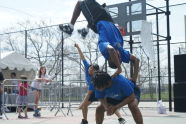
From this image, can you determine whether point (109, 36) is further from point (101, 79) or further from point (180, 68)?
point (180, 68)

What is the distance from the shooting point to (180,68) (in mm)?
11609

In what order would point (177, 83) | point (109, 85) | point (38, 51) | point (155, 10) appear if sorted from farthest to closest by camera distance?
point (38, 51), point (155, 10), point (177, 83), point (109, 85)

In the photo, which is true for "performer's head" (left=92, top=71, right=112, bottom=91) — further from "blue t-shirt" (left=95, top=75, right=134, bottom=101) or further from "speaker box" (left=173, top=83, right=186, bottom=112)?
"speaker box" (left=173, top=83, right=186, bottom=112)

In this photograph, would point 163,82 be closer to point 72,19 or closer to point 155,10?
point 155,10

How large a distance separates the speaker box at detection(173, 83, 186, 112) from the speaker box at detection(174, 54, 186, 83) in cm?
16

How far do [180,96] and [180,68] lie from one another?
2.83ft

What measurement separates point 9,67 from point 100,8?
10.8 metres

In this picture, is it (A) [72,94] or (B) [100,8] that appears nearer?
(B) [100,8]

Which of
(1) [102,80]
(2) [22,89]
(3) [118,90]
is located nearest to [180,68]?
(2) [22,89]

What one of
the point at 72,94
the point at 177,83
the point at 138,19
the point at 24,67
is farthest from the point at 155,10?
the point at 24,67

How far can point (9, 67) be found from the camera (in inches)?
580

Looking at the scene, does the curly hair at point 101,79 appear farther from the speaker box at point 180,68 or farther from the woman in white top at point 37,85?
the speaker box at point 180,68

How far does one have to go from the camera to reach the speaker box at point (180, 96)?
11562mm

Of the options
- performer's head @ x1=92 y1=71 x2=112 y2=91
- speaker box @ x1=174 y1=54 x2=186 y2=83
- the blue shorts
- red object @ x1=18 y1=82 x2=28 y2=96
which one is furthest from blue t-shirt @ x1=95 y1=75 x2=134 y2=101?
speaker box @ x1=174 y1=54 x2=186 y2=83
